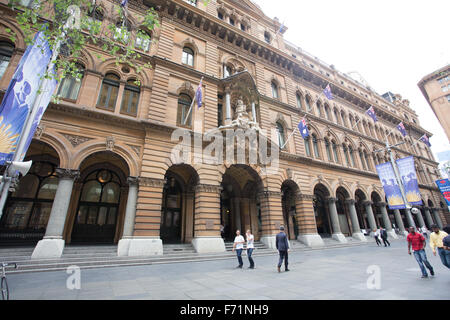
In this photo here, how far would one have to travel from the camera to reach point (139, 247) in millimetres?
11406

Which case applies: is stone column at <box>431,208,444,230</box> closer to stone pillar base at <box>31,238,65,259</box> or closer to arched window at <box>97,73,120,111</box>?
arched window at <box>97,73,120,111</box>

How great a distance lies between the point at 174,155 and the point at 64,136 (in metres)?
6.28

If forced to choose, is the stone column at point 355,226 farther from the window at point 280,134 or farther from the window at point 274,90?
the window at point 274,90

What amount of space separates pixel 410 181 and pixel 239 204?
15316 millimetres

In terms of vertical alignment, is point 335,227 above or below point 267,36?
below

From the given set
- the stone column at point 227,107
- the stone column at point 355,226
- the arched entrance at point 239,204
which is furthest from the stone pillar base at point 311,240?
the stone column at point 227,107

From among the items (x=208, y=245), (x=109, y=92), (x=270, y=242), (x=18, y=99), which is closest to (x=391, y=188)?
(x=270, y=242)

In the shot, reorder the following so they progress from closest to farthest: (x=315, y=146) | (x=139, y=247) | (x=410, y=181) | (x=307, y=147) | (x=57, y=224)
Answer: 1. (x=57, y=224)
2. (x=139, y=247)
3. (x=410, y=181)
4. (x=307, y=147)
5. (x=315, y=146)

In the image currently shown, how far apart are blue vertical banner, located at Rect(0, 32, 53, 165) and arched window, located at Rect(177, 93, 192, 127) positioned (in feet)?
30.3

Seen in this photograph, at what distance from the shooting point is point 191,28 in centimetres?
1933

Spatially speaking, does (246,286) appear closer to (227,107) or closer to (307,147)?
(227,107)
